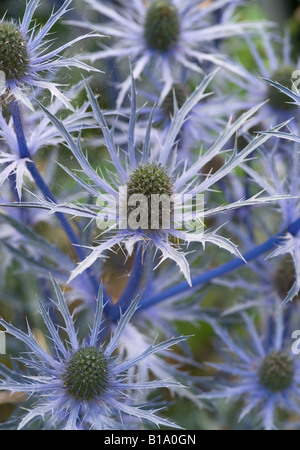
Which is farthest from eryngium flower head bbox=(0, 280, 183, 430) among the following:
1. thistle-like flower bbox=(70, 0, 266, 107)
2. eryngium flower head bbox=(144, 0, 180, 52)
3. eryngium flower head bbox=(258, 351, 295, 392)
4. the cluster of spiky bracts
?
eryngium flower head bbox=(144, 0, 180, 52)

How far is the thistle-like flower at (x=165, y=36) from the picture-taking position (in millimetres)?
1329

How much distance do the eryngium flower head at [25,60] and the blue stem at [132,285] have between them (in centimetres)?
26

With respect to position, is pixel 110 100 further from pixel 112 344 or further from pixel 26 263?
pixel 112 344

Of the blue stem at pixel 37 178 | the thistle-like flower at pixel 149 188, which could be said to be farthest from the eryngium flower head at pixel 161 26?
the blue stem at pixel 37 178

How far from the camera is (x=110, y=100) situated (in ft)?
3.49

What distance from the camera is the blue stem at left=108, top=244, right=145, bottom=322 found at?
91 cm

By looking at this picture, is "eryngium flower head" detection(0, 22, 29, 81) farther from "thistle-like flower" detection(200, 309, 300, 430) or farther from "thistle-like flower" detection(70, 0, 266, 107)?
"thistle-like flower" detection(200, 309, 300, 430)

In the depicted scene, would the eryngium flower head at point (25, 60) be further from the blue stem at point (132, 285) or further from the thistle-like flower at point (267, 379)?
the thistle-like flower at point (267, 379)

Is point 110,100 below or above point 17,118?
above

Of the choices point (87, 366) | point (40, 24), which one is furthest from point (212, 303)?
point (40, 24)

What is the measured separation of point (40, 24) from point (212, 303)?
1.07 m

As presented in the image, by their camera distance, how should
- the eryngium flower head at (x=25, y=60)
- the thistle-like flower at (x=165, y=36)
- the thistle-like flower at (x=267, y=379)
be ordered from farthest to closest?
the thistle-like flower at (x=165, y=36)
the thistle-like flower at (x=267, y=379)
the eryngium flower head at (x=25, y=60)

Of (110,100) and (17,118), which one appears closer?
(17,118)

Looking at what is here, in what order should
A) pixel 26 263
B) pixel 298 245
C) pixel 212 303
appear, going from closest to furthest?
pixel 298 245 → pixel 26 263 → pixel 212 303
